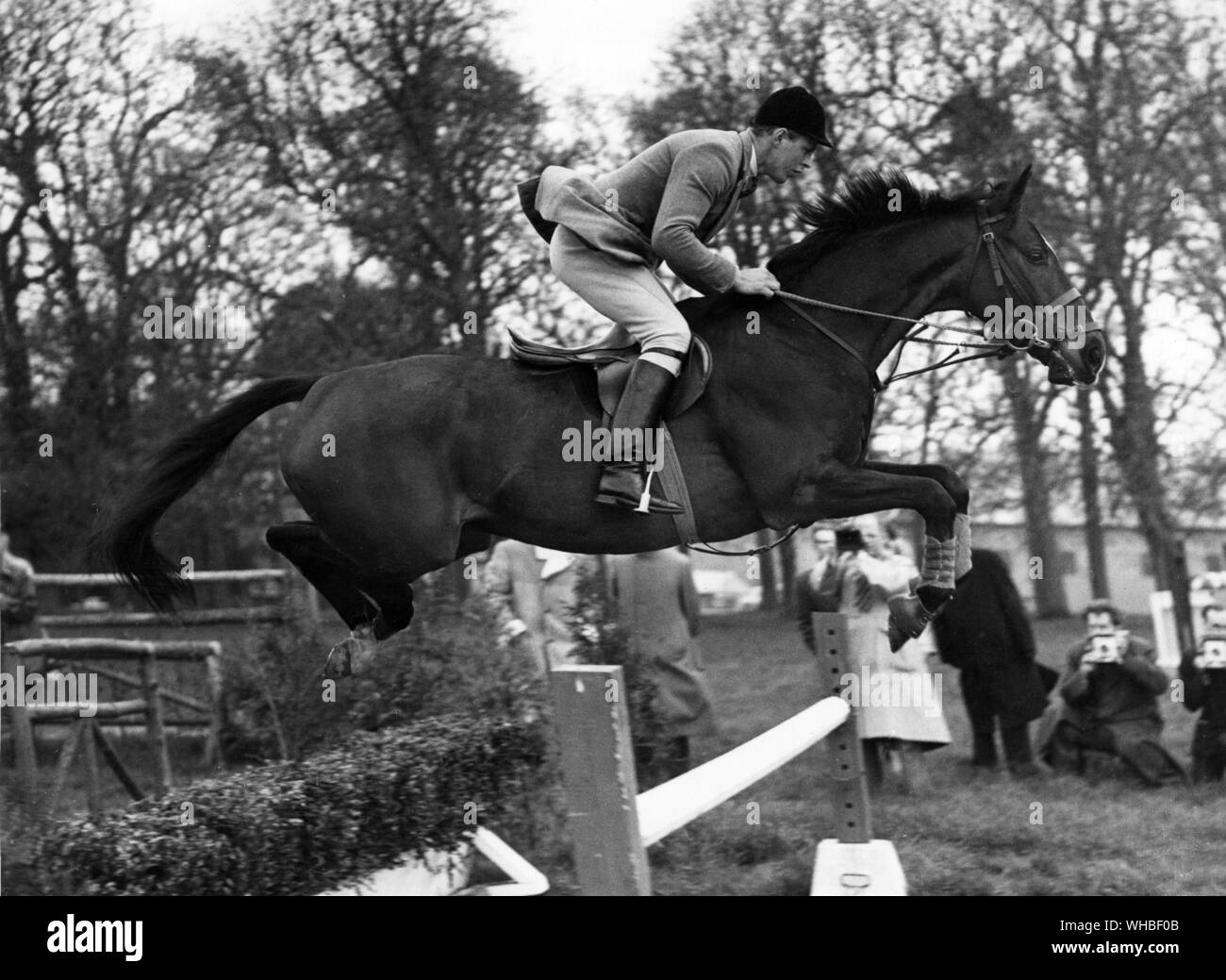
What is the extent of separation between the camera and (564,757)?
224 centimetres

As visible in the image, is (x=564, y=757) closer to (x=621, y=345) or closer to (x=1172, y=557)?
(x=621, y=345)

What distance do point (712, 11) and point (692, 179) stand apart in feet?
15.2

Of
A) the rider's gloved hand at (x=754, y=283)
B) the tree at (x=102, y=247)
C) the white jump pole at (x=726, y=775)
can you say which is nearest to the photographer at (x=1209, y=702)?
the white jump pole at (x=726, y=775)

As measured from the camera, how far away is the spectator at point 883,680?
6.04 m

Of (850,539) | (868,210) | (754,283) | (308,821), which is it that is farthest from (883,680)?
(308,821)

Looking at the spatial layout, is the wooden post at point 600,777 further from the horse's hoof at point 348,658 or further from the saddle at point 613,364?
the saddle at point 613,364

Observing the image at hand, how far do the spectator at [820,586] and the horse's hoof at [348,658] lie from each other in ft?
8.99

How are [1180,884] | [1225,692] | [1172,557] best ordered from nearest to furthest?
[1180,884] < [1225,692] < [1172,557]

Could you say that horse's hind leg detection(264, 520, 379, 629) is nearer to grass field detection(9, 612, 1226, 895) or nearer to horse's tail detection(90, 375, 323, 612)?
horse's tail detection(90, 375, 323, 612)

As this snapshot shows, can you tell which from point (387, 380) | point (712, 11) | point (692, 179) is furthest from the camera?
point (712, 11)

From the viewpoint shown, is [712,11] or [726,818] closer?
[726,818]

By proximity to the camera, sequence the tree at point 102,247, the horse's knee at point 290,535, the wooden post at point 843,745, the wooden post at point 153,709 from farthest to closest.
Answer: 1. the tree at point 102,247
2. the wooden post at point 153,709
3. the wooden post at point 843,745
4. the horse's knee at point 290,535

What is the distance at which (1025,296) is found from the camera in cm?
397
